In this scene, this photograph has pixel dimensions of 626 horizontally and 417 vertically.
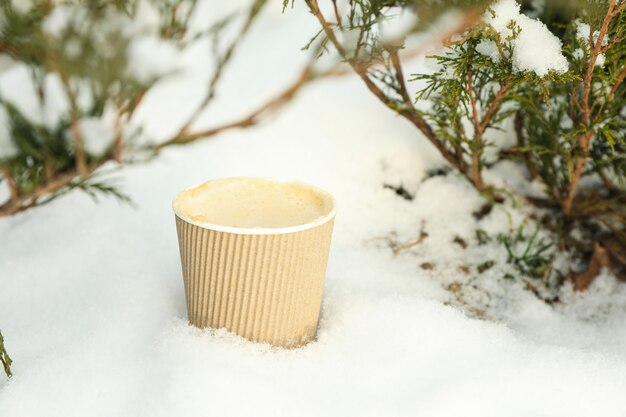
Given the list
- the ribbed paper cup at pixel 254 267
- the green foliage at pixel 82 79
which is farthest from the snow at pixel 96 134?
the ribbed paper cup at pixel 254 267

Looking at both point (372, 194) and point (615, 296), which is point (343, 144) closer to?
point (372, 194)

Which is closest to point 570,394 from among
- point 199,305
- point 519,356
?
point 519,356

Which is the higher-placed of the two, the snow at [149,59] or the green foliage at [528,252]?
the snow at [149,59]

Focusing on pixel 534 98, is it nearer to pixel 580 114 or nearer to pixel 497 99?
pixel 580 114

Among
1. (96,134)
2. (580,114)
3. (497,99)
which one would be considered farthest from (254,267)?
(580,114)

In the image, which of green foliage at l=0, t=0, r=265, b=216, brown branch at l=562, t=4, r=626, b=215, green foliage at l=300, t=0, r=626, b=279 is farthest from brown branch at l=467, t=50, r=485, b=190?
green foliage at l=0, t=0, r=265, b=216

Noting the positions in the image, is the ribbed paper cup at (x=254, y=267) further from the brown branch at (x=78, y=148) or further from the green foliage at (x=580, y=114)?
the green foliage at (x=580, y=114)

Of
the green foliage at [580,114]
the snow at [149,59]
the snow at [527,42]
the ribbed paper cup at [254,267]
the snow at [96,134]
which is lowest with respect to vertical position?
the ribbed paper cup at [254,267]
